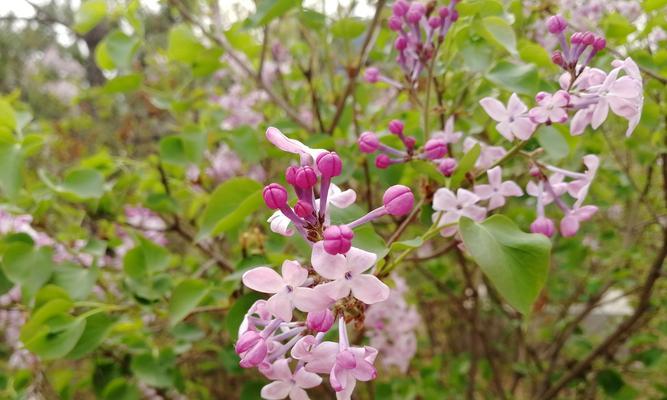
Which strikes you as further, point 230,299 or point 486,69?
point 230,299

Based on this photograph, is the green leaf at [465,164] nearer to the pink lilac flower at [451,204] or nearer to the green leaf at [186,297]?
the pink lilac flower at [451,204]

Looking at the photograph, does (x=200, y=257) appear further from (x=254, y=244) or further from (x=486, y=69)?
(x=486, y=69)

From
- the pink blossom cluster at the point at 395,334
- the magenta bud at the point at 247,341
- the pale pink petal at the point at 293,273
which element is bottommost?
the pink blossom cluster at the point at 395,334

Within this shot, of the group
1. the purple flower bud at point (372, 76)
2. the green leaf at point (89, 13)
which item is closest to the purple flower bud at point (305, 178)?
the purple flower bud at point (372, 76)

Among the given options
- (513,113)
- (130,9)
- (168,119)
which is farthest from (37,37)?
(513,113)

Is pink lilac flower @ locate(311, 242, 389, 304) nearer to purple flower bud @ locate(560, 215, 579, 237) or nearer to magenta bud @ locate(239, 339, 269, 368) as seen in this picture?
magenta bud @ locate(239, 339, 269, 368)

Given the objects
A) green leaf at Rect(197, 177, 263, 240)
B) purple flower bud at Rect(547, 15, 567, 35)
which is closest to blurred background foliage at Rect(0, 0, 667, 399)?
green leaf at Rect(197, 177, 263, 240)
